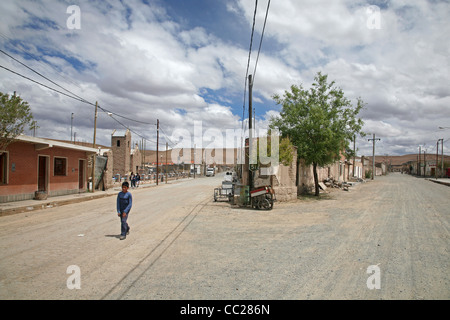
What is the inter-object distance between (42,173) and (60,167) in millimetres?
1548

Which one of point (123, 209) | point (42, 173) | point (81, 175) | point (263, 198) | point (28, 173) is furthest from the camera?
point (81, 175)

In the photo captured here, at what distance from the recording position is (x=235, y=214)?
12820 millimetres

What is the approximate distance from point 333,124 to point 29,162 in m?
19.1

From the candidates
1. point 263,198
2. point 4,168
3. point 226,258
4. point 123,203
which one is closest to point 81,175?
point 4,168

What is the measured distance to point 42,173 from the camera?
58.4 ft

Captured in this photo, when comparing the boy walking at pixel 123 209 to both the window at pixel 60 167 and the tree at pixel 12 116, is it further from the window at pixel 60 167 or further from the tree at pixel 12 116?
the window at pixel 60 167

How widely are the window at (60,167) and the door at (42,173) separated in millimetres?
763

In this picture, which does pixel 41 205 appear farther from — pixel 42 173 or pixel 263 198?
pixel 263 198

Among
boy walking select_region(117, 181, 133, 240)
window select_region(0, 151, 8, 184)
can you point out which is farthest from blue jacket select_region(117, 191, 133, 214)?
window select_region(0, 151, 8, 184)

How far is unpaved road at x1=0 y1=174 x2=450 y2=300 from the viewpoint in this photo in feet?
14.7

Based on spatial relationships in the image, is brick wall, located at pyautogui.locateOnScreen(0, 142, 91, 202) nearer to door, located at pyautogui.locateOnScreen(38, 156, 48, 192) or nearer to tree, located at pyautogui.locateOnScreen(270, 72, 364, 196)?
door, located at pyautogui.locateOnScreen(38, 156, 48, 192)

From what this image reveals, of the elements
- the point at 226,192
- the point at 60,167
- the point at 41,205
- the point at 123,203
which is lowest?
the point at 41,205
